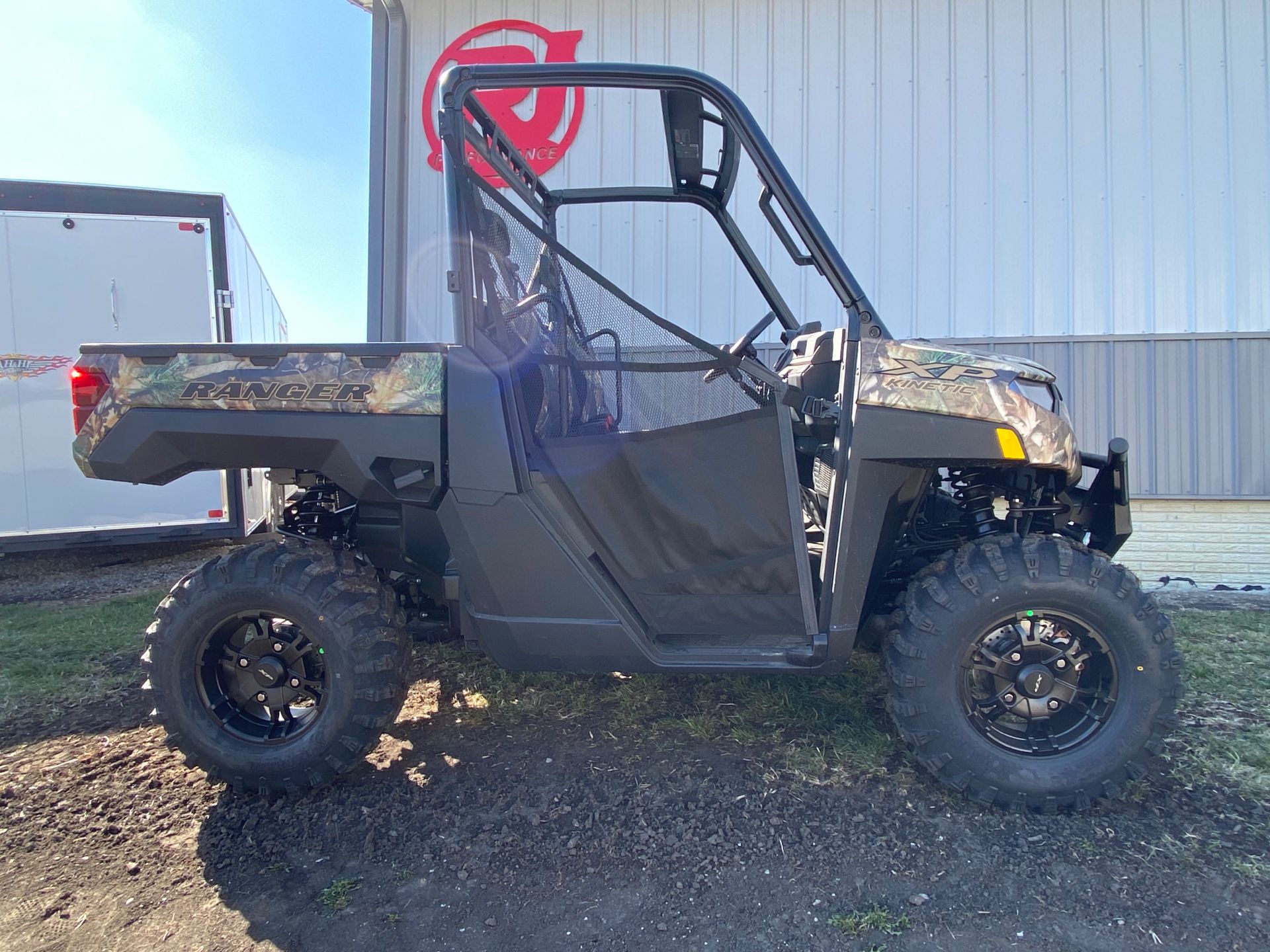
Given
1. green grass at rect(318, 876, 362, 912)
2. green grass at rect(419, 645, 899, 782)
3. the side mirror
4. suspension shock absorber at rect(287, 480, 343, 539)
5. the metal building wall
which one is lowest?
green grass at rect(318, 876, 362, 912)

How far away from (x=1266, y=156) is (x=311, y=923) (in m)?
7.53

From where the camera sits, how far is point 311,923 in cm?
195

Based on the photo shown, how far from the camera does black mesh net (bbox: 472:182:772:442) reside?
248 centimetres

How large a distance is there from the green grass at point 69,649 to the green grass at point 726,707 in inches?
67.2

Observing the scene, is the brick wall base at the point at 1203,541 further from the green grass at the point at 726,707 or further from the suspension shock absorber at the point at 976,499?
the suspension shock absorber at the point at 976,499

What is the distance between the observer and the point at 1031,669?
2.41 meters

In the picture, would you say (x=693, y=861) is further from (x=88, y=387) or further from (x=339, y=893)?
(x=88, y=387)

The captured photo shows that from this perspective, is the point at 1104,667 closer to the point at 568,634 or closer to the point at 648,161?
the point at 568,634

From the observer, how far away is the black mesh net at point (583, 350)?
2479mm

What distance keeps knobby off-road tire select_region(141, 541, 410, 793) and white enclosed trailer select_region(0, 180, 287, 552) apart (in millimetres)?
4121

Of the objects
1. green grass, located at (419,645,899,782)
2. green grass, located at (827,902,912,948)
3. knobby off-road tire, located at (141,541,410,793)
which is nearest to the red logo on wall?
green grass, located at (419,645,899,782)

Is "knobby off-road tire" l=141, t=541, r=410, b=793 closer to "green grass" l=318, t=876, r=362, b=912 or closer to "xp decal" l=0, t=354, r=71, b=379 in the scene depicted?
"green grass" l=318, t=876, r=362, b=912

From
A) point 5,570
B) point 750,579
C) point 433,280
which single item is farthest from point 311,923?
point 5,570

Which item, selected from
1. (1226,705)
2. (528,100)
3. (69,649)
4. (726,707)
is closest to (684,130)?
(726,707)
